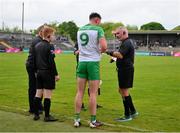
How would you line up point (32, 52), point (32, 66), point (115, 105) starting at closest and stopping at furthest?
point (32, 52)
point (32, 66)
point (115, 105)

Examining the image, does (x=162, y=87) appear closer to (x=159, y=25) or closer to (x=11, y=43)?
(x=11, y=43)

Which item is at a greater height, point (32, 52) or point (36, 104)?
point (32, 52)

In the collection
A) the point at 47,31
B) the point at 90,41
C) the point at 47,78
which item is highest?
the point at 47,31

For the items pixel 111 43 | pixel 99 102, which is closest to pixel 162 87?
pixel 99 102

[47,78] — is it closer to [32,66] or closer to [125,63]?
[32,66]

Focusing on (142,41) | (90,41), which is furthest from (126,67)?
(142,41)

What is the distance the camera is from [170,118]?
9312mm

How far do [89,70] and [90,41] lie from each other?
0.58 metres

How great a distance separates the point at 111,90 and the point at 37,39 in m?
6.01

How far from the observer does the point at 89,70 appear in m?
8.29

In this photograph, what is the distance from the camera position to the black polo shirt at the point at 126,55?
9039 millimetres

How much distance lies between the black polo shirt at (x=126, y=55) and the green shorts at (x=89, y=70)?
0.97m

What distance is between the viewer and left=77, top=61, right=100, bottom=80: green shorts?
27.2ft

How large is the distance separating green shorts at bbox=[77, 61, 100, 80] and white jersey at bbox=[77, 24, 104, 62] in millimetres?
101
